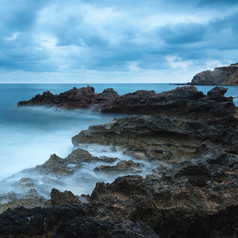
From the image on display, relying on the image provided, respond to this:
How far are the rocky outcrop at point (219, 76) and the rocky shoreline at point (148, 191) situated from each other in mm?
102888

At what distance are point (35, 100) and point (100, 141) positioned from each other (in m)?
20.2

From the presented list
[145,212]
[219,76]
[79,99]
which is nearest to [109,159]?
[145,212]

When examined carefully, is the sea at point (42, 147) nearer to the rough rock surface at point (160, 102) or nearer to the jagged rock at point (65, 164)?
the jagged rock at point (65, 164)

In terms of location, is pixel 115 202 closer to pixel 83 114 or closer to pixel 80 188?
pixel 80 188

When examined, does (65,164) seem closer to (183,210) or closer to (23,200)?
(23,200)

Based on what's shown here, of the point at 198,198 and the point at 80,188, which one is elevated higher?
the point at 198,198

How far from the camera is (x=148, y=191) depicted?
3746 mm

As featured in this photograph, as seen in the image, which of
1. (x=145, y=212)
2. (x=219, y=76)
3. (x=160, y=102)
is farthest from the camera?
(x=219, y=76)

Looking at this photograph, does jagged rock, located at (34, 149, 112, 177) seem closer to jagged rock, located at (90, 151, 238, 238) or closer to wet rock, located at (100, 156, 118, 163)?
wet rock, located at (100, 156, 118, 163)

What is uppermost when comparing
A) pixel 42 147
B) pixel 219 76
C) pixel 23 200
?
pixel 219 76

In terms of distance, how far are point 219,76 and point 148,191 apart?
393 ft

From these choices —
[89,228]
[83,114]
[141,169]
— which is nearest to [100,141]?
[141,169]

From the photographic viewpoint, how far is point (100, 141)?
8852 mm

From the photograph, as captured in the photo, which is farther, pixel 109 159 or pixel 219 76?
pixel 219 76
